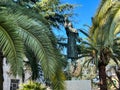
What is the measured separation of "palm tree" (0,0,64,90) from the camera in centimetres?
1121

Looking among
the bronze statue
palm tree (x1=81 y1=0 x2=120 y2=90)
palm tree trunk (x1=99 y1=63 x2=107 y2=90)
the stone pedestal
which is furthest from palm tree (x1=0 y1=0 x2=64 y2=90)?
palm tree trunk (x1=99 y1=63 x2=107 y2=90)

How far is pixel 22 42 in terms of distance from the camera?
1168 centimetres

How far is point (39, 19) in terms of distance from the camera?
14320 millimetres

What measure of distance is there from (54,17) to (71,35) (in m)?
4.88

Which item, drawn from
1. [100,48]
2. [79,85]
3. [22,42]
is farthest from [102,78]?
[22,42]

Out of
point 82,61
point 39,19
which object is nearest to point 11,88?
point 82,61

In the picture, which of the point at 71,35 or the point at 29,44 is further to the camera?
the point at 71,35

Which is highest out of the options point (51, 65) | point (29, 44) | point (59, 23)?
point (59, 23)

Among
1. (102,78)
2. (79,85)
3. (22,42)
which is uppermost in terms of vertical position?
(22,42)

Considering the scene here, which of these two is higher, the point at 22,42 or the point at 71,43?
the point at 71,43

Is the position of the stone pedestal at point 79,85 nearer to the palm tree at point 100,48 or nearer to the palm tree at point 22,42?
the palm tree at point 100,48

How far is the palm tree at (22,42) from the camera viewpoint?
1121 cm

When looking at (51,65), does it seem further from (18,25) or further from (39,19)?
(39,19)

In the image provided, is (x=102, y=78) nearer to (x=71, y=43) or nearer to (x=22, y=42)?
(x=71, y=43)
